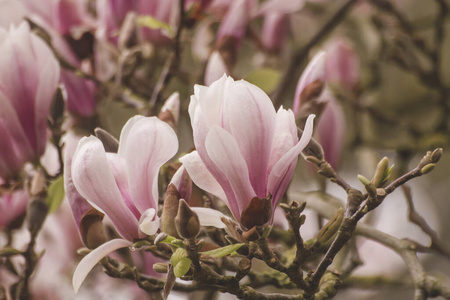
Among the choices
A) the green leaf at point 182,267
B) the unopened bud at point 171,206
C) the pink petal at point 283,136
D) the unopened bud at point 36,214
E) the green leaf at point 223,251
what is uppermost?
the pink petal at point 283,136

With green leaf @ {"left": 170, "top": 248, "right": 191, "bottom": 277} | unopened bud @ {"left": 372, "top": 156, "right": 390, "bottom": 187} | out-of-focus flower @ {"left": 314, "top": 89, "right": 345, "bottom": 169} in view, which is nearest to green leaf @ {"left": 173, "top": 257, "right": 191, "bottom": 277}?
green leaf @ {"left": 170, "top": 248, "right": 191, "bottom": 277}

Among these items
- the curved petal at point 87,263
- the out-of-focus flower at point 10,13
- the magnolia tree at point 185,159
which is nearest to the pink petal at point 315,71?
the magnolia tree at point 185,159

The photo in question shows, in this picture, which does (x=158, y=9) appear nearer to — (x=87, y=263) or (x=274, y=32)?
(x=274, y=32)

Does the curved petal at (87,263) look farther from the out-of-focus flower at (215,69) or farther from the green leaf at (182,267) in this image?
the out-of-focus flower at (215,69)

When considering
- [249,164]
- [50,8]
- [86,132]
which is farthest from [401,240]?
[50,8]

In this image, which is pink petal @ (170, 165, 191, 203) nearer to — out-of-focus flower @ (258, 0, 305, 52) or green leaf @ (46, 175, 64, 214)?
green leaf @ (46, 175, 64, 214)

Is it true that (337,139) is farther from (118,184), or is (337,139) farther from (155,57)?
(118,184)
